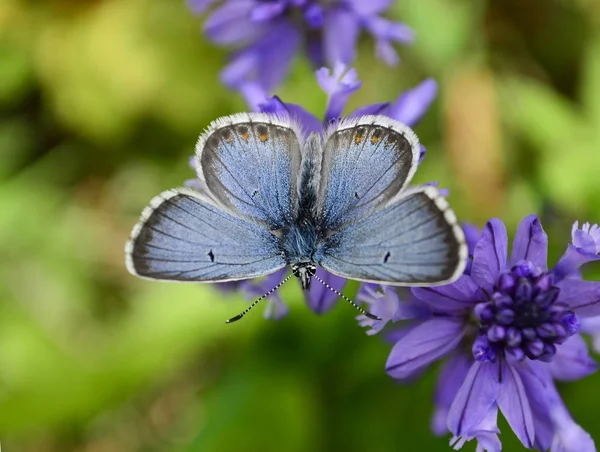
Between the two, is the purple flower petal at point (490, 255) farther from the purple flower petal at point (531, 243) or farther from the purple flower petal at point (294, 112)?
the purple flower petal at point (294, 112)

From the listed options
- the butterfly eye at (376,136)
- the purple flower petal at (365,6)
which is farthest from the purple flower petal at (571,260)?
the purple flower petal at (365,6)

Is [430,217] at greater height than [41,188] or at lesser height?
lesser

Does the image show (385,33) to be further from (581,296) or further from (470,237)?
(581,296)

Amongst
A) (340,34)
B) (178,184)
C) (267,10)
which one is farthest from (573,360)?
(178,184)

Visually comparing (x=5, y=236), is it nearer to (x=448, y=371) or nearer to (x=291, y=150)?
(x=291, y=150)

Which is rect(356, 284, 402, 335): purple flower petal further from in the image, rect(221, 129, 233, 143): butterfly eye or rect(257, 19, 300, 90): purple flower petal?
rect(257, 19, 300, 90): purple flower petal

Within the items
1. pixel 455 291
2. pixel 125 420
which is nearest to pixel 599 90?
pixel 455 291

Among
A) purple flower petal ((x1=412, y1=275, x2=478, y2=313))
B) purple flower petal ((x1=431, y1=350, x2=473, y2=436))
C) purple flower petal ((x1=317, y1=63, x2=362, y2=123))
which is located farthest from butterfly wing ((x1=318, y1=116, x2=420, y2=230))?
purple flower petal ((x1=431, y1=350, x2=473, y2=436))
